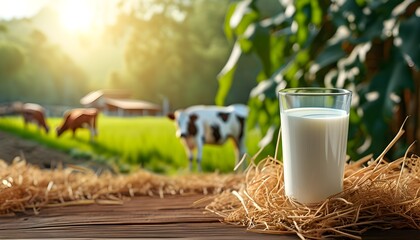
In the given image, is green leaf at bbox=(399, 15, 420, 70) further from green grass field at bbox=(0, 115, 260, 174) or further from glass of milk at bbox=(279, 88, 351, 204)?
green grass field at bbox=(0, 115, 260, 174)

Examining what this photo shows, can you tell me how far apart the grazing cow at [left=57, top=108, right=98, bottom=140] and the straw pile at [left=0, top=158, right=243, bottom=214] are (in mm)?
1285

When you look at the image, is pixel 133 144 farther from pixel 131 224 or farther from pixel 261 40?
pixel 131 224

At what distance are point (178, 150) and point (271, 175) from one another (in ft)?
5.08

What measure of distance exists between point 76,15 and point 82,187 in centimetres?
154

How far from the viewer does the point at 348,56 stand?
1.28 metres

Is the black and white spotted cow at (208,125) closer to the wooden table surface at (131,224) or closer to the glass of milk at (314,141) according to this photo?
the wooden table surface at (131,224)

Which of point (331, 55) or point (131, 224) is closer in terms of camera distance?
point (131, 224)

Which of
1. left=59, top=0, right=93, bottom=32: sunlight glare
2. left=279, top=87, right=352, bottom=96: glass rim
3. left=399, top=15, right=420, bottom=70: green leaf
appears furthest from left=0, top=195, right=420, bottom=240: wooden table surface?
left=59, top=0, right=93, bottom=32: sunlight glare

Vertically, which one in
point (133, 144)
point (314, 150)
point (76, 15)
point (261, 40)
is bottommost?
point (133, 144)

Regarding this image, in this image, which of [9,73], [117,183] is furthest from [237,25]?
[9,73]

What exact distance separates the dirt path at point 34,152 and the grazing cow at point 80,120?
8 centimetres

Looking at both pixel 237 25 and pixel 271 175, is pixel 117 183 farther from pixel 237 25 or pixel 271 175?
pixel 237 25

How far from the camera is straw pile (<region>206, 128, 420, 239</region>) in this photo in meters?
0.47

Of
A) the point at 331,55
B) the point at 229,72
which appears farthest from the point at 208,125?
the point at 331,55
